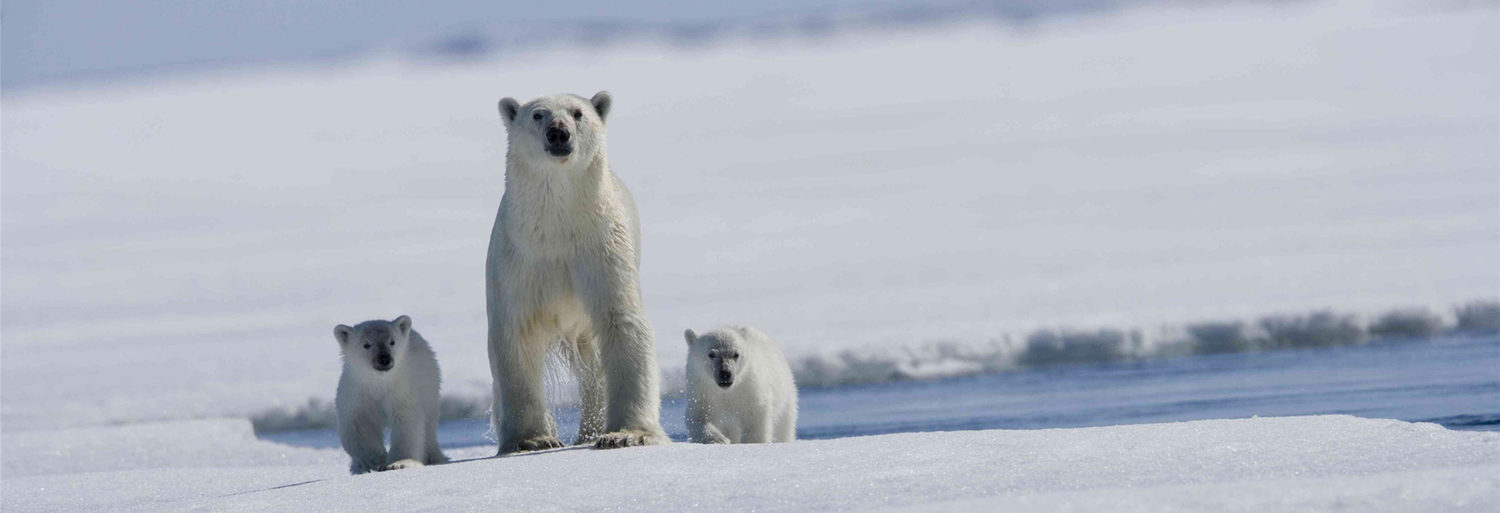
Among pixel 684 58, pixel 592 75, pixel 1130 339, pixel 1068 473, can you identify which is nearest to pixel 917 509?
pixel 1068 473

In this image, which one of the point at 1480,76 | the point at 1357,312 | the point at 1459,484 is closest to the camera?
the point at 1459,484

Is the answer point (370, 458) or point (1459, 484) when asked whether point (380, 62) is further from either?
point (1459, 484)

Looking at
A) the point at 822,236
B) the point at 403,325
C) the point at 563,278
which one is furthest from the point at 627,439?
the point at 822,236

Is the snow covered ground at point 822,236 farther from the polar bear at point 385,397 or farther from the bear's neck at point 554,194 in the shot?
the bear's neck at point 554,194

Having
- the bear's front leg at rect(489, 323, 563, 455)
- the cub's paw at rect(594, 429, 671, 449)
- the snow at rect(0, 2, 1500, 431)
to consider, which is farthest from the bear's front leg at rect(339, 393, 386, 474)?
the snow at rect(0, 2, 1500, 431)

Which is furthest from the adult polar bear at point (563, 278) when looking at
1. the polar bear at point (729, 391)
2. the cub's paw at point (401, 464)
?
the polar bear at point (729, 391)

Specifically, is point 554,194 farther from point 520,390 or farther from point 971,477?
point 971,477

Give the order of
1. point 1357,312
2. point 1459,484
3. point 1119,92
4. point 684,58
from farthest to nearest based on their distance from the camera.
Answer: point 684,58 < point 1119,92 < point 1357,312 < point 1459,484

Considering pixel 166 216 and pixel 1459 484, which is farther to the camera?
pixel 166 216

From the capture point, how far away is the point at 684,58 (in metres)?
26.2

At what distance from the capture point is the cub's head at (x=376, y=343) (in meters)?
4.99

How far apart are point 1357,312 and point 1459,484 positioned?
628 cm

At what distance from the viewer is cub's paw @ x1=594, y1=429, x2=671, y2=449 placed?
5012 millimetres

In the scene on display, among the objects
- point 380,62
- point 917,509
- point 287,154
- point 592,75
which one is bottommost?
point 917,509
